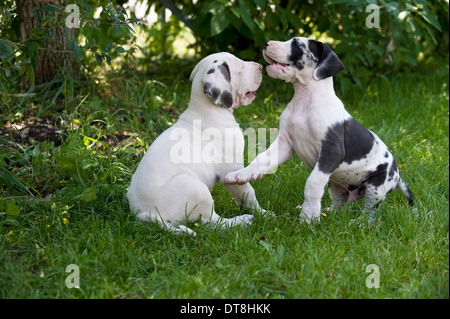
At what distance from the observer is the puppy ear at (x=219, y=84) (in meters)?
3.58

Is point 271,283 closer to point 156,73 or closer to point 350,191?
point 350,191

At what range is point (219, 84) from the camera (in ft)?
11.8

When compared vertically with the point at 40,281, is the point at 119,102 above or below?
below

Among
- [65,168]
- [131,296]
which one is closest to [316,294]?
[131,296]

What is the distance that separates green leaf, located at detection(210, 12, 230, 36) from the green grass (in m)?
1.13

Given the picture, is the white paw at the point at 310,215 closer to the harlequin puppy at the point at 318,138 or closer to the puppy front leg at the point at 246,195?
the harlequin puppy at the point at 318,138

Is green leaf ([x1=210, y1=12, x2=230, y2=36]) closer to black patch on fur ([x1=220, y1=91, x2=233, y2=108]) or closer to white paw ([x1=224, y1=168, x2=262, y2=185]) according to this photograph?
black patch on fur ([x1=220, y1=91, x2=233, y2=108])

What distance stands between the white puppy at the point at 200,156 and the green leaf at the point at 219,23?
1.61 meters

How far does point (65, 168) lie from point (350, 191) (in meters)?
2.20

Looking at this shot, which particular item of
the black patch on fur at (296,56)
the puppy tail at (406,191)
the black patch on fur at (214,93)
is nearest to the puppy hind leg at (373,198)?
the puppy tail at (406,191)

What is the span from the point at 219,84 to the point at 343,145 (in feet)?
3.03

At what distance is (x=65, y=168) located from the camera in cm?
432

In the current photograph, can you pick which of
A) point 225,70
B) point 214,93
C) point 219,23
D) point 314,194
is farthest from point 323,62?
point 219,23

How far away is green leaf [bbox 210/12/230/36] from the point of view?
17.6 feet
